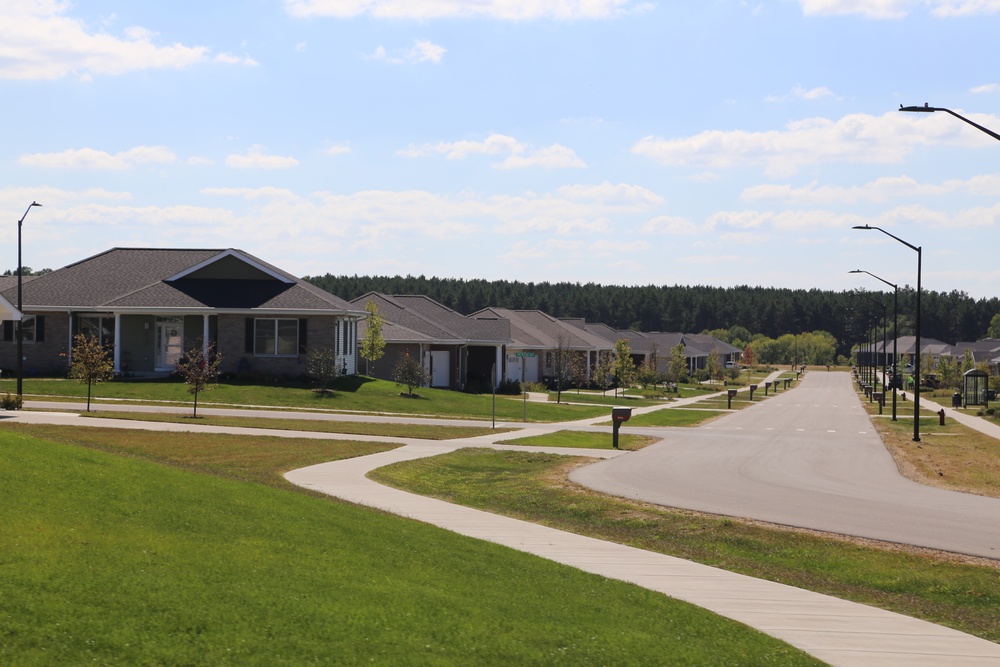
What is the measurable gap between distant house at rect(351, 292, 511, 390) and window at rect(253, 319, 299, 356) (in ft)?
34.7

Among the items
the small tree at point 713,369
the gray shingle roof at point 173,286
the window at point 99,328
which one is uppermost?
the gray shingle roof at point 173,286

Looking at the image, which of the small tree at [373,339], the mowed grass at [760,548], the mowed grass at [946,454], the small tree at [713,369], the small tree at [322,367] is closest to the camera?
the mowed grass at [760,548]

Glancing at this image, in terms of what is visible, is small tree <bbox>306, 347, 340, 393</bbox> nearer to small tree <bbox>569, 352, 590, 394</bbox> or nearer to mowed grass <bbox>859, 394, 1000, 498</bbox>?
mowed grass <bbox>859, 394, 1000, 498</bbox>

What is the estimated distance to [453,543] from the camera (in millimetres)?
13461

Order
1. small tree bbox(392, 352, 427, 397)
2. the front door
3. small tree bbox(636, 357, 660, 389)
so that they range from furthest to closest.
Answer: small tree bbox(636, 357, 660, 389)
small tree bbox(392, 352, 427, 397)
the front door

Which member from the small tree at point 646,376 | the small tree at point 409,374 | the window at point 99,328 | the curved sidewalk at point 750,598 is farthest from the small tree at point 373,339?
the small tree at point 646,376

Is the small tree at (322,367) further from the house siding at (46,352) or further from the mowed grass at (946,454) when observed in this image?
the mowed grass at (946,454)

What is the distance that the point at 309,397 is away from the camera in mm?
47438

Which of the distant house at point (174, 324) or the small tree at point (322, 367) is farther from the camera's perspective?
the distant house at point (174, 324)

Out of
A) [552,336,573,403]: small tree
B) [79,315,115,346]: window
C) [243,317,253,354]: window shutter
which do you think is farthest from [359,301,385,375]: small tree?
[552,336,573,403]: small tree

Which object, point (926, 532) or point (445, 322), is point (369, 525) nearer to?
point (926, 532)

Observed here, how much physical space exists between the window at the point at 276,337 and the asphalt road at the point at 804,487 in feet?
63.4

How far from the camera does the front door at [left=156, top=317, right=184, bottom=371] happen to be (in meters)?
50.9

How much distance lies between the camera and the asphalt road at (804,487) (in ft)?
58.5
